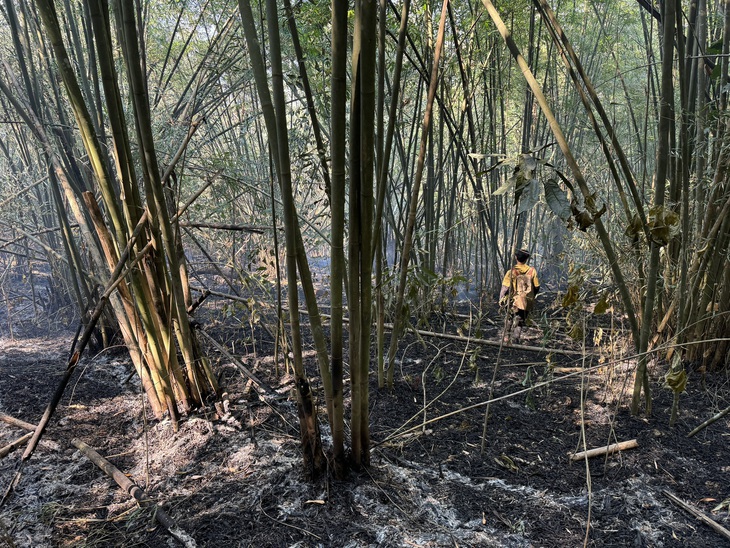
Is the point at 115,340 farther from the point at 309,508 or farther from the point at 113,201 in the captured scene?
the point at 309,508

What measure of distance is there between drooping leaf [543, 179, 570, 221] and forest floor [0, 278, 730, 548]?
337 millimetres

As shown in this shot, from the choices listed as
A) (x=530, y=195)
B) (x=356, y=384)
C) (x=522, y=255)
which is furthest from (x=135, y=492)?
(x=522, y=255)

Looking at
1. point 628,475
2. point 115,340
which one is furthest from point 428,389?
point 115,340

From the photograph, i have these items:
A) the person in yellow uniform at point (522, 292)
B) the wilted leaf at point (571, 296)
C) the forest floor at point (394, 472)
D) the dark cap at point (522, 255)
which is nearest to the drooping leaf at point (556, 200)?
the forest floor at point (394, 472)

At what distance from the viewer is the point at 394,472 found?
1.64m

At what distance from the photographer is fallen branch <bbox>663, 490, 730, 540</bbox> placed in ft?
4.54

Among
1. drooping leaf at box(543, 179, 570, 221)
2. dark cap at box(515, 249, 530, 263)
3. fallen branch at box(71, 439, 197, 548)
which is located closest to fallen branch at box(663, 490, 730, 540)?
drooping leaf at box(543, 179, 570, 221)

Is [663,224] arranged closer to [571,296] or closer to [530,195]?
[571,296]

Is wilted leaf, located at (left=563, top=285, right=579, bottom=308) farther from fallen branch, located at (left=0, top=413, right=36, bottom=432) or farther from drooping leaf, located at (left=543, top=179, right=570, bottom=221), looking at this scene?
fallen branch, located at (left=0, top=413, right=36, bottom=432)

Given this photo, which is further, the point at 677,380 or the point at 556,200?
the point at 677,380

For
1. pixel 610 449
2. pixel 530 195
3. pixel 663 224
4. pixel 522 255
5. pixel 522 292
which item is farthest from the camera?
pixel 522 255

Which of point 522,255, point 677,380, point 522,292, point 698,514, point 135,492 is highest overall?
point 522,255

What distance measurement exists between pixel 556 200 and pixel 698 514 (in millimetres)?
1097

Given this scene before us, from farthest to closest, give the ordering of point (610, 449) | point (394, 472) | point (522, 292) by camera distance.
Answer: point (522, 292) → point (610, 449) → point (394, 472)
